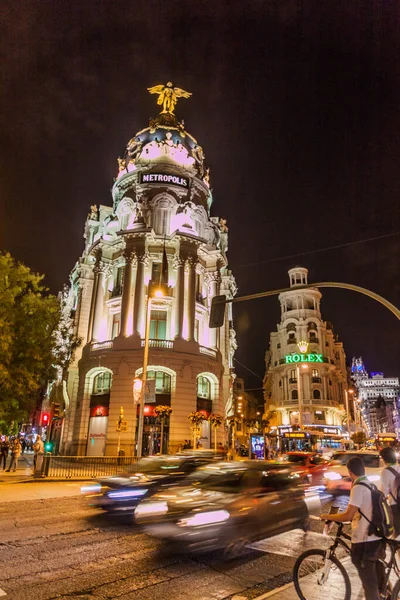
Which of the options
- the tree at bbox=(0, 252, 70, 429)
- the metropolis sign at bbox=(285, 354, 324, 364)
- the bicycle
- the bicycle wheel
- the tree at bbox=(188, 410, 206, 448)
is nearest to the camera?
the bicycle

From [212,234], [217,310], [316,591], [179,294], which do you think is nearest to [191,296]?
[179,294]

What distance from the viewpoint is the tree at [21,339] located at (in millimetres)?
21938

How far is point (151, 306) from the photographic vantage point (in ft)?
135

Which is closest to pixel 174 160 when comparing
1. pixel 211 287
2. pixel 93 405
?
pixel 211 287

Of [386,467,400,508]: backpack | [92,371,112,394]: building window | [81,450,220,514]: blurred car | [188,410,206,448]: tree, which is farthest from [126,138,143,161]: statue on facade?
[386,467,400,508]: backpack

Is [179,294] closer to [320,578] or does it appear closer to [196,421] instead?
[196,421]

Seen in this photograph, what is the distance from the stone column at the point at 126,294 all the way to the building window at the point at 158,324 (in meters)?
2.63

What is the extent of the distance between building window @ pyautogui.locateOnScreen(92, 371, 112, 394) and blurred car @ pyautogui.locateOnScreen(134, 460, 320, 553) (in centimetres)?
3137

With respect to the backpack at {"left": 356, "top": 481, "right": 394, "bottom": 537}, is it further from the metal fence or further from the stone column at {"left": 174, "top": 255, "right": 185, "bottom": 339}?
the stone column at {"left": 174, "top": 255, "right": 185, "bottom": 339}

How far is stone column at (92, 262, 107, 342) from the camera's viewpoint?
42.2m

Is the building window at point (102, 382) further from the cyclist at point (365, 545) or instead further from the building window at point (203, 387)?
the cyclist at point (365, 545)

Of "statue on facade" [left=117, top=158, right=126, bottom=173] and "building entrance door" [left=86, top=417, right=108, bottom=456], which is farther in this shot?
"statue on facade" [left=117, top=158, right=126, bottom=173]

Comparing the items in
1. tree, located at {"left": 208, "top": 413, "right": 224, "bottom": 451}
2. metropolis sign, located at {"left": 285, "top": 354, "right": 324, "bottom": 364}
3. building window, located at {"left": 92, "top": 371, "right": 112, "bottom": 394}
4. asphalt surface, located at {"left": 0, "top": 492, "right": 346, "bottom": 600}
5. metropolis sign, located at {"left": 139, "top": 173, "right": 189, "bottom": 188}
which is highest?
metropolis sign, located at {"left": 139, "top": 173, "right": 189, "bottom": 188}

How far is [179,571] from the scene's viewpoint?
702 centimetres
